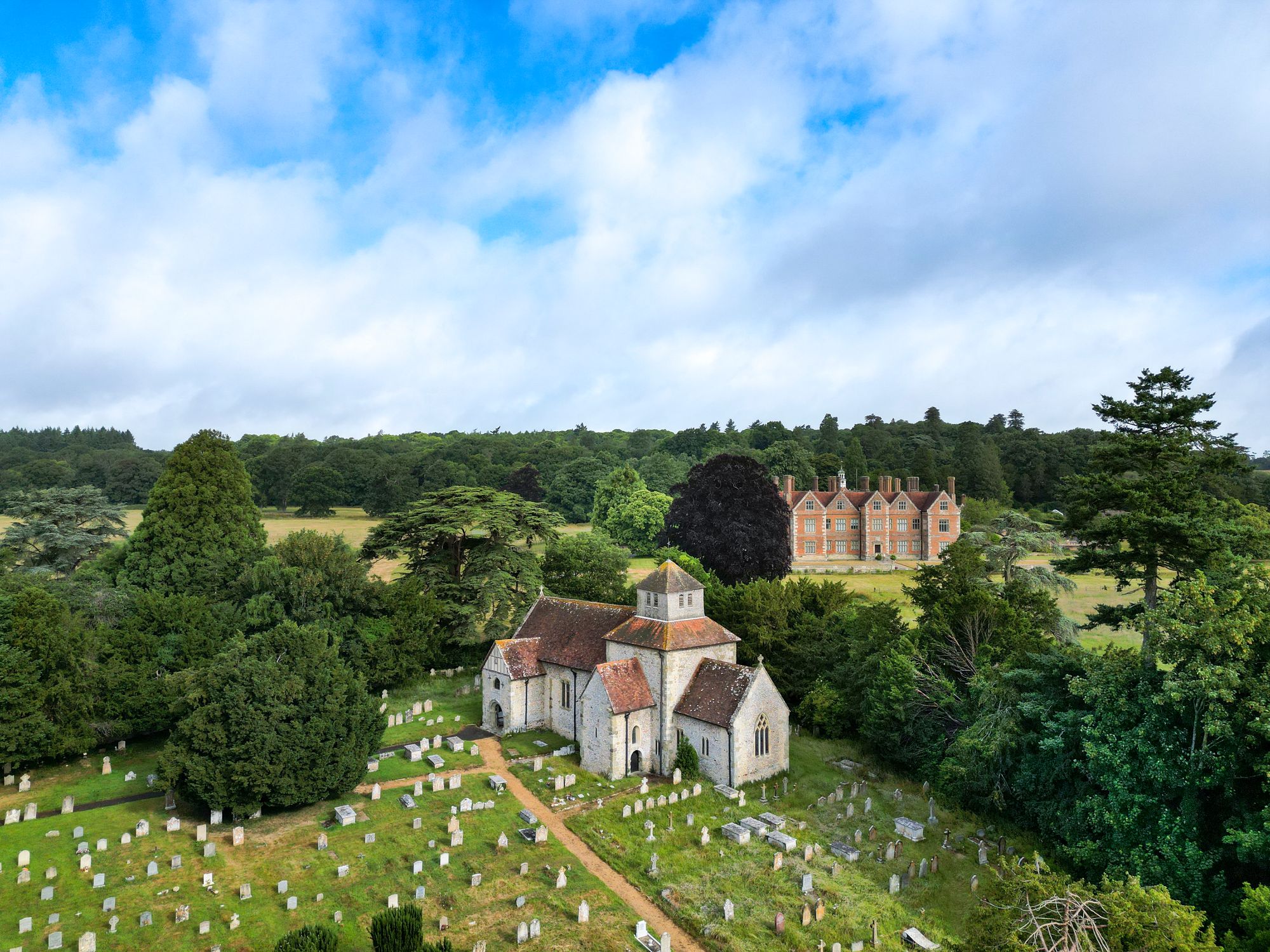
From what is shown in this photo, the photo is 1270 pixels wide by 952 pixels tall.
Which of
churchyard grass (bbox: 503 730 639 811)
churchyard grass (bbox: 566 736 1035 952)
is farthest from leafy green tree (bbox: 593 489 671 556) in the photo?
churchyard grass (bbox: 566 736 1035 952)

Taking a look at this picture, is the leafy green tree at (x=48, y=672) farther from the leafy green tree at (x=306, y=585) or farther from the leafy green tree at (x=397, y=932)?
the leafy green tree at (x=397, y=932)

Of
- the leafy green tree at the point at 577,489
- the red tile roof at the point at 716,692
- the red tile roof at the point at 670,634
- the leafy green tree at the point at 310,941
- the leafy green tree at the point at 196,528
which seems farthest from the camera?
the leafy green tree at the point at 577,489

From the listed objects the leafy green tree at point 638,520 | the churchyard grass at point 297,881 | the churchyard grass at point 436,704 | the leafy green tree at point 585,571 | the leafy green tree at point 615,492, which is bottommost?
the churchyard grass at point 297,881

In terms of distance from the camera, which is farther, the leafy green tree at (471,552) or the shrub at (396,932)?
the leafy green tree at (471,552)

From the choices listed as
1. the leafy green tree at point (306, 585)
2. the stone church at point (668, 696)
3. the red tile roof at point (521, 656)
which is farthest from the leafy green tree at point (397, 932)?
the leafy green tree at point (306, 585)

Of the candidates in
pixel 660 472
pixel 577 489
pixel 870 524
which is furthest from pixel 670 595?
pixel 660 472

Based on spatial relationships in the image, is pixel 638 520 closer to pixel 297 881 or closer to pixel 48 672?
pixel 48 672

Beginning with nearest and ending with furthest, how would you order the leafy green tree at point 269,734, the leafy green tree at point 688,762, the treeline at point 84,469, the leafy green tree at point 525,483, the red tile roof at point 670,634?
the leafy green tree at point 269,734 < the leafy green tree at point 688,762 < the red tile roof at point 670,634 < the treeline at point 84,469 < the leafy green tree at point 525,483

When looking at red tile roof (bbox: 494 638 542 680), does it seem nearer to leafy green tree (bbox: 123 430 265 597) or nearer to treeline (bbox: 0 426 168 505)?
leafy green tree (bbox: 123 430 265 597)
